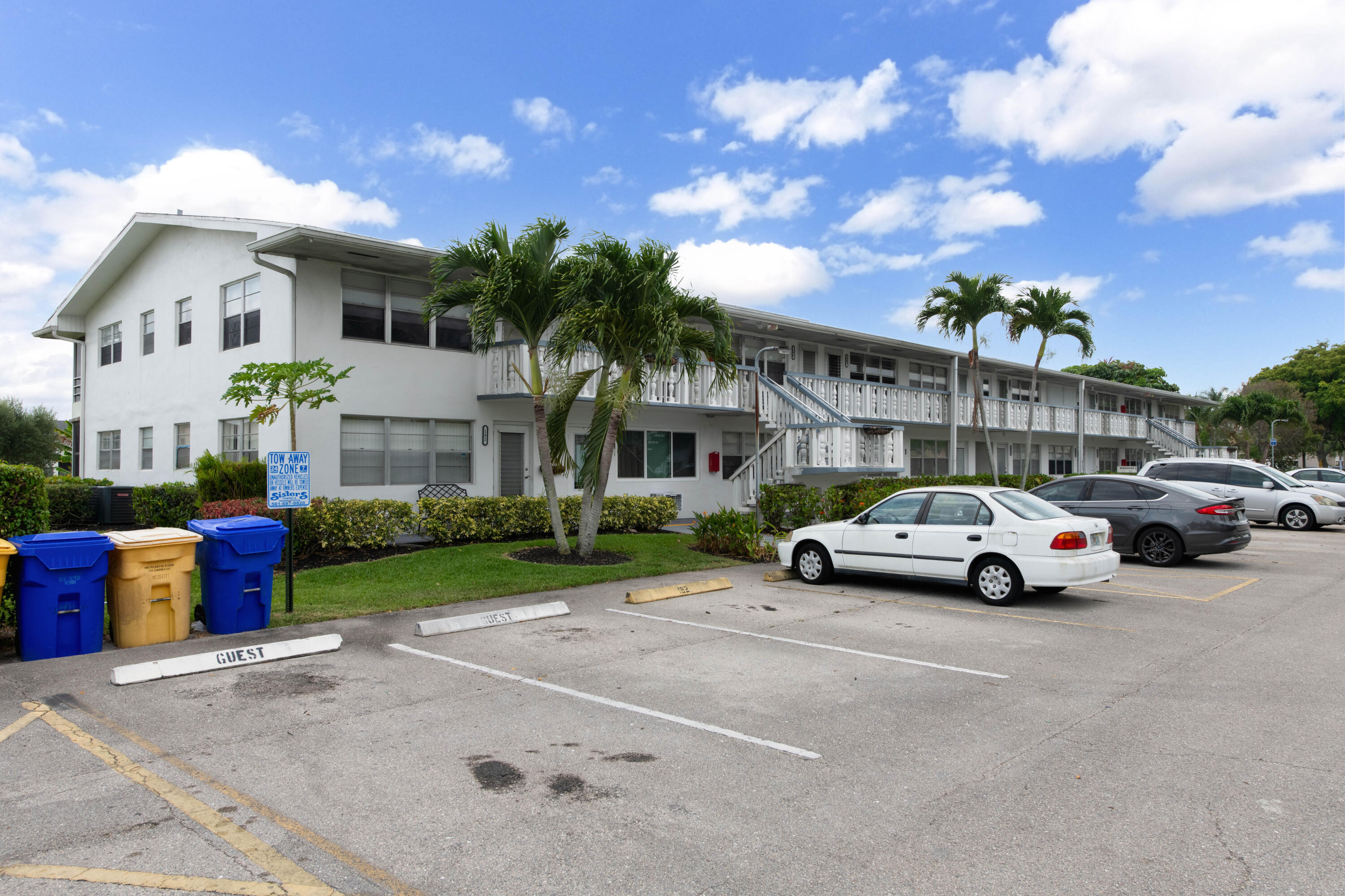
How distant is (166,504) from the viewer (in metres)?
16.2

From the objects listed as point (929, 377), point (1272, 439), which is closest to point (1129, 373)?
point (1272, 439)

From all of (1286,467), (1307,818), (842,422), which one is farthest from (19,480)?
(1286,467)

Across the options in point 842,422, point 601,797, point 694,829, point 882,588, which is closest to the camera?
point 694,829

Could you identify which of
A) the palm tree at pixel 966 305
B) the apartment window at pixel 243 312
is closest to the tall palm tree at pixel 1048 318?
the palm tree at pixel 966 305

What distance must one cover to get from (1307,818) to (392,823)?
4.52 meters

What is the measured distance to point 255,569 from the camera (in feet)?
27.3

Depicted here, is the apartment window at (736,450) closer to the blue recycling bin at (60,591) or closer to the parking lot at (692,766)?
the parking lot at (692,766)

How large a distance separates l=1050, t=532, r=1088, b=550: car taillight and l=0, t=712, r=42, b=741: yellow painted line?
963 cm

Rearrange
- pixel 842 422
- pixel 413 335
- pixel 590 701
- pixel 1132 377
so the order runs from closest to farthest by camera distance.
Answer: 1. pixel 590 701
2. pixel 413 335
3. pixel 842 422
4. pixel 1132 377

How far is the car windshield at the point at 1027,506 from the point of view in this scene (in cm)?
999

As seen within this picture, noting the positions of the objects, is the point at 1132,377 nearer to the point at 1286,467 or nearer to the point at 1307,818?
the point at 1286,467

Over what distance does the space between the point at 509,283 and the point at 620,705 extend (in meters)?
7.72

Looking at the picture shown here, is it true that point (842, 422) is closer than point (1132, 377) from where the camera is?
Yes

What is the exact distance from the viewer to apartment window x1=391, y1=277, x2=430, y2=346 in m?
16.2
